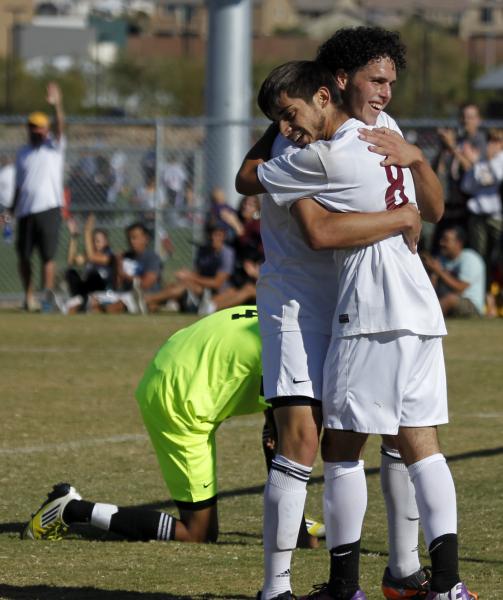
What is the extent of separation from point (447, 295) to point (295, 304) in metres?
11.0

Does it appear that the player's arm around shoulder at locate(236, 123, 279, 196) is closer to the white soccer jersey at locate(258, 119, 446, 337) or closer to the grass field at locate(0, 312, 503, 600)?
the white soccer jersey at locate(258, 119, 446, 337)

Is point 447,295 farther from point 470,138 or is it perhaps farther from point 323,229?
point 323,229

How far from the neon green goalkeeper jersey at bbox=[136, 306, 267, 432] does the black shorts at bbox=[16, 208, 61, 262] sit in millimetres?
10577

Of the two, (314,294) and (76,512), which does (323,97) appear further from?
(76,512)

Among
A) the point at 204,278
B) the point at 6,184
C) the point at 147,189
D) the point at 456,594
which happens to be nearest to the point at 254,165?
the point at 456,594

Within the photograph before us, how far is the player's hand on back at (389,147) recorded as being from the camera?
4684mm

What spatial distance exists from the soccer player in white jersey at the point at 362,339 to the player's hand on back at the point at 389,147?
0.06 ft

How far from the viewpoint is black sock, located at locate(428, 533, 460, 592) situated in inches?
185

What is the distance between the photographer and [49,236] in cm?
1686

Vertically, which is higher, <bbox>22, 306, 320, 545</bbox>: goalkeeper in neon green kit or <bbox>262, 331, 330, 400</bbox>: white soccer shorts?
<bbox>262, 331, 330, 400</bbox>: white soccer shorts

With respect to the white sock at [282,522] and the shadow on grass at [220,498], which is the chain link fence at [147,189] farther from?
the white sock at [282,522]

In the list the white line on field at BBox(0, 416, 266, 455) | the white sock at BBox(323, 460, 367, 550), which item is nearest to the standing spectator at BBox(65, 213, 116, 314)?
the white line on field at BBox(0, 416, 266, 455)

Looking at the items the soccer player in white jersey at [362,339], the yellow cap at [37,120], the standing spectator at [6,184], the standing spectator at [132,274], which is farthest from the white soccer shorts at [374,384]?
the standing spectator at [6,184]

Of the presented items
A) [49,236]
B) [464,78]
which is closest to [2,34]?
[464,78]
